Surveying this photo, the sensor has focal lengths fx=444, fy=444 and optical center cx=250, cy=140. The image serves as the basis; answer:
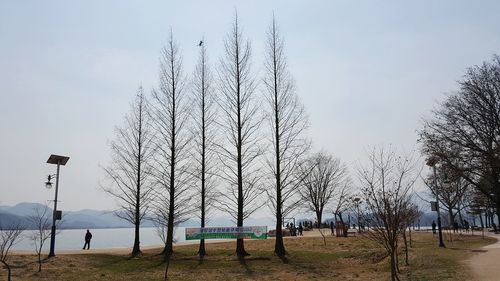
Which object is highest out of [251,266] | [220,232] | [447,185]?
[447,185]

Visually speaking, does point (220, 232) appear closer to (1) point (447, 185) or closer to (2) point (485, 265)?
(2) point (485, 265)

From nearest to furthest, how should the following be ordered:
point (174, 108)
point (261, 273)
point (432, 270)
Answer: point (432, 270)
point (261, 273)
point (174, 108)

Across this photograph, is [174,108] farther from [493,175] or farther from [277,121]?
[493,175]

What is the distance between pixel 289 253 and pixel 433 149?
11961 mm

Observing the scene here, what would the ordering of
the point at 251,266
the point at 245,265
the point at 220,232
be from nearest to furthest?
the point at 251,266 → the point at 245,265 → the point at 220,232

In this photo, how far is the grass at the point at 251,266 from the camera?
1861 centimetres

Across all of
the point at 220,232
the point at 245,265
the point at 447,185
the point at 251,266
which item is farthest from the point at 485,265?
the point at 447,185

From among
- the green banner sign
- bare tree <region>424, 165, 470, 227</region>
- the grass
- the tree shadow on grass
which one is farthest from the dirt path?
the green banner sign

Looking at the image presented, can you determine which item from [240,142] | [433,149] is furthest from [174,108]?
[433,149]

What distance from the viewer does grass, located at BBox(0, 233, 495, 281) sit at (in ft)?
61.1

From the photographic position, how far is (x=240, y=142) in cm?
2719

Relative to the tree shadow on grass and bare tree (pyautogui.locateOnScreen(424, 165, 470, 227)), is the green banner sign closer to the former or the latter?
the tree shadow on grass

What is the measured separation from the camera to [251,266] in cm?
2284

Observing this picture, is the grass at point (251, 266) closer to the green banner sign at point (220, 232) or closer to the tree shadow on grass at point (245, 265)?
the tree shadow on grass at point (245, 265)
